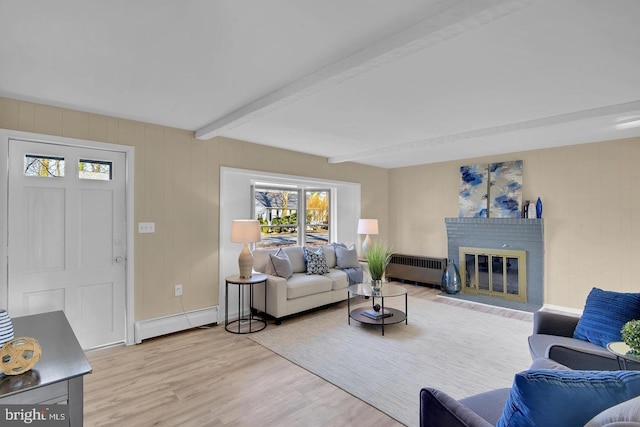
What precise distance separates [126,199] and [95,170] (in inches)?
15.6

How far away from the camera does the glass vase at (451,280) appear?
5.45 metres

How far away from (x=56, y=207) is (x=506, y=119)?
4597 mm

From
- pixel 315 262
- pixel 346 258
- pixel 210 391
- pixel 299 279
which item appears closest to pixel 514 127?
pixel 346 258

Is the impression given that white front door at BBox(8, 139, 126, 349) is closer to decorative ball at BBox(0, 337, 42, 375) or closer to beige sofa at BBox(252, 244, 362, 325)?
beige sofa at BBox(252, 244, 362, 325)

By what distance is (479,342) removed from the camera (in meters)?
3.37

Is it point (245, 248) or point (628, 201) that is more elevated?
point (628, 201)

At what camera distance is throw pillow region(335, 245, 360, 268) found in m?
5.04

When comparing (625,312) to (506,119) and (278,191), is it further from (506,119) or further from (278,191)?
(278,191)

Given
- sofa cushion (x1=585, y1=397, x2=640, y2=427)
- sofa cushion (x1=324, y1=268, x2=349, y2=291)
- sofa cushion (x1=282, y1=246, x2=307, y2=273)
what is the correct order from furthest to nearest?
sofa cushion (x1=282, y1=246, x2=307, y2=273) < sofa cushion (x1=324, y1=268, x2=349, y2=291) < sofa cushion (x1=585, y1=397, x2=640, y2=427)

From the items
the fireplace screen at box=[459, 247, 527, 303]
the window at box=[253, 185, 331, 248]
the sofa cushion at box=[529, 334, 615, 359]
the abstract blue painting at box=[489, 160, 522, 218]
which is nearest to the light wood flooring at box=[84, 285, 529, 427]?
the sofa cushion at box=[529, 334, 615, 359]

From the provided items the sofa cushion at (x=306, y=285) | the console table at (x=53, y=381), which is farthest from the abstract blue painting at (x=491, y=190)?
the console table at (x=53, y=381)

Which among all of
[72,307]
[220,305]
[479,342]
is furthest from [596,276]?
[72,307]

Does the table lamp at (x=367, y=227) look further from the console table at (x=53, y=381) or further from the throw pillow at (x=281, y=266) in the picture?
the console table at (x=53, y=381)

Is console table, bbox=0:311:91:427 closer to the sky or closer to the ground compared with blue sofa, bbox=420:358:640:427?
closer to the ground
